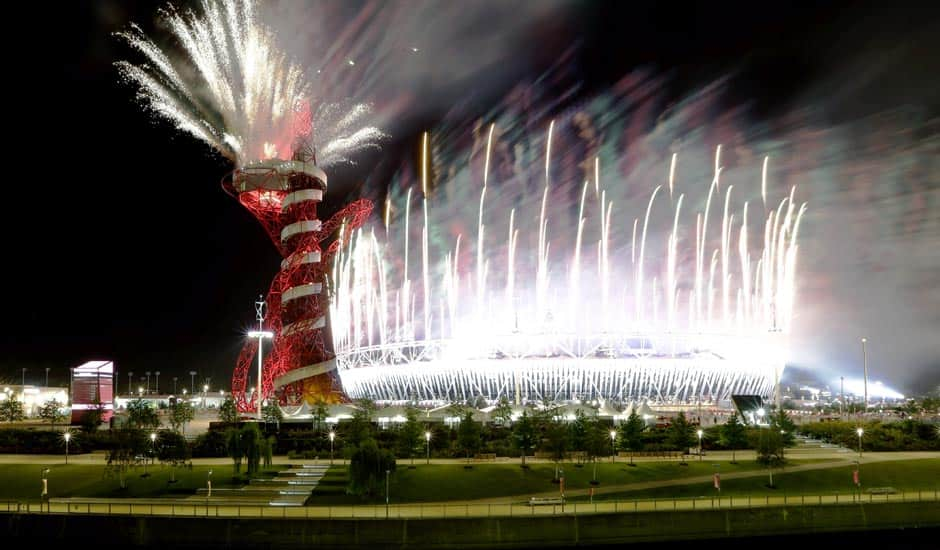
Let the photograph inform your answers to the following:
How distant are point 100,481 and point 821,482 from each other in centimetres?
3264

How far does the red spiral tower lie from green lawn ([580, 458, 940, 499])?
33151mm

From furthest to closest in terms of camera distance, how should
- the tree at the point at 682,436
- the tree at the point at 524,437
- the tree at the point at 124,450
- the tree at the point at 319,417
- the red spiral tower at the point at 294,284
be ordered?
1. the red spiral tower at the point at 294,284
2. the tree at the point at 319,417
3. the tree at the point at 682,436
4. the tree at the point at 524,437
5. the tree at the point at 124,450

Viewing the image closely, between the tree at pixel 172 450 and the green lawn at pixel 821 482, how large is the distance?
19025mm

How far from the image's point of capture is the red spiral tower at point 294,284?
195 feet

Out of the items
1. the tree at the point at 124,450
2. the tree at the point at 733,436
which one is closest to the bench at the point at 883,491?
the tree at the point at 733,436

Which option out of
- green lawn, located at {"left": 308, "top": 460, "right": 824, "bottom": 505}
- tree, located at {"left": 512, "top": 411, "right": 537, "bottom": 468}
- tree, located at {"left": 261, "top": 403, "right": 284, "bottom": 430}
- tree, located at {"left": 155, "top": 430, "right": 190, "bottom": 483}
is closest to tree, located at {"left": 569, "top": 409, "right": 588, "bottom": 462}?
green lawn, located at {"left": 308, "top": 460, "right": 824, "bottom": 505}

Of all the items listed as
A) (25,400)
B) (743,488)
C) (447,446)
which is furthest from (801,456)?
(25,400)

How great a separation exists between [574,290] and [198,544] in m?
38.6

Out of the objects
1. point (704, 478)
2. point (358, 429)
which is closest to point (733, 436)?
point (704, 478)

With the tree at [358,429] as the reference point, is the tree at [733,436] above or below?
below

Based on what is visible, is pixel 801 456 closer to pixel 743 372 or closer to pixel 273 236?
pixel 743 372

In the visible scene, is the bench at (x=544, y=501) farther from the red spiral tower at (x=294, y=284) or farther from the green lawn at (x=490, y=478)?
the red spiral tower at (x=294, y=284)

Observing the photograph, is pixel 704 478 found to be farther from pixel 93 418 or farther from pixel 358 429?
pixel 93 418

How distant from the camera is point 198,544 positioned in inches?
1038
